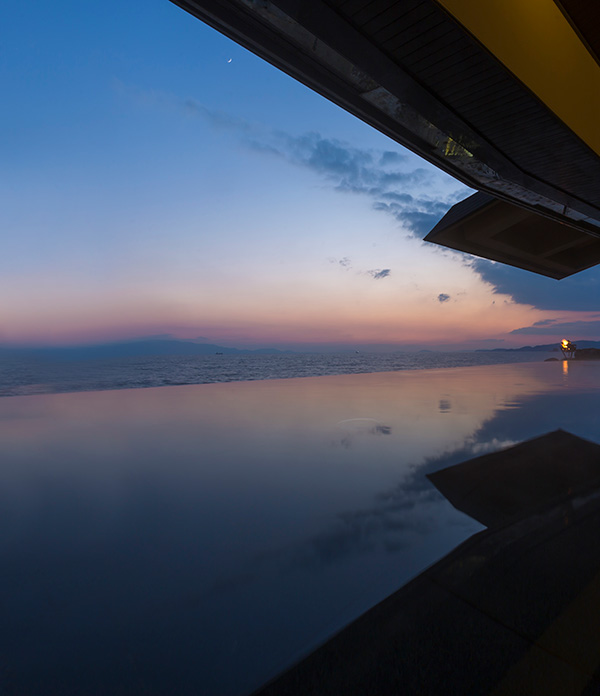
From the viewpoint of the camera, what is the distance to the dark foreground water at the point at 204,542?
5.65 feet

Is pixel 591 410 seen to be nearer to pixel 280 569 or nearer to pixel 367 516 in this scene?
pixel 367 516

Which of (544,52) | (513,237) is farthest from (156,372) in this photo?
(544,52)

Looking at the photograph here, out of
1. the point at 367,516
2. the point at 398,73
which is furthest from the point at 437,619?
the point at 398,73

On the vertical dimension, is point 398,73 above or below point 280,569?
above

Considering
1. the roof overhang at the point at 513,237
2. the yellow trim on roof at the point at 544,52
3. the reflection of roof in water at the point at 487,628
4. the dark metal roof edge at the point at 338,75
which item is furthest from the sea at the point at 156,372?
the yellow trim on roof at the point at 544,52

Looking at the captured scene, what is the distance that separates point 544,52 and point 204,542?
6335 mm

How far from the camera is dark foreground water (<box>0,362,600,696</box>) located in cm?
172

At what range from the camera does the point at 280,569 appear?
94.4 inches

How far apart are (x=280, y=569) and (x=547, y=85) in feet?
19.0

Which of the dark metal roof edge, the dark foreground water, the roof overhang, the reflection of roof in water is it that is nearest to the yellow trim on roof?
the dark metal roof edge

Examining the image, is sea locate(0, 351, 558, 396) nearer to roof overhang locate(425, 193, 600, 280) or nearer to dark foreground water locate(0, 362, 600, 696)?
dark foreground water locate(0, 362, 600, 696)

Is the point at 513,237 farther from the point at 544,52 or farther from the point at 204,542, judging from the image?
the point at 204,542

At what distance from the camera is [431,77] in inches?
151

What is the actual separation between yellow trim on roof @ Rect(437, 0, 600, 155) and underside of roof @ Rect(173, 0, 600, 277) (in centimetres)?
4
